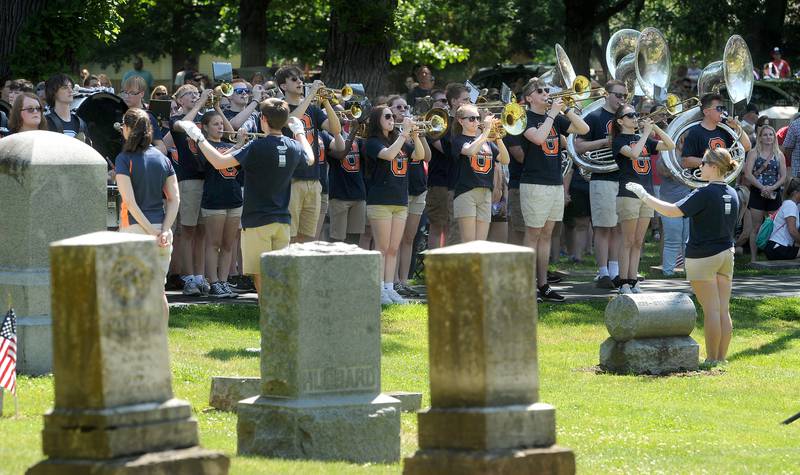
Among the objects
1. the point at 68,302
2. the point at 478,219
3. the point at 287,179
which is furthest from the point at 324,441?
the point at 478,219

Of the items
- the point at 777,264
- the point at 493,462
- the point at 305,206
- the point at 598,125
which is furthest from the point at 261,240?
the point at 777,264

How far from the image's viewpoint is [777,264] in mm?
19562

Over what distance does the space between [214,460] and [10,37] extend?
12376 millimetres

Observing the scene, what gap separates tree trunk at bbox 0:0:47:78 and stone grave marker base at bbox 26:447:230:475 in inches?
478

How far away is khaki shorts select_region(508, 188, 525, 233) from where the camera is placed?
1584cm

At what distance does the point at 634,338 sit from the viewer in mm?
11953

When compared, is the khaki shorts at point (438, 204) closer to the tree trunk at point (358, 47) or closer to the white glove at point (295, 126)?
the tree trunk at point (358, 47)

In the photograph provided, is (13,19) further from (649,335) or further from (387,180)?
(649,335)

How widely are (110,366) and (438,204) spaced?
33.6 feet

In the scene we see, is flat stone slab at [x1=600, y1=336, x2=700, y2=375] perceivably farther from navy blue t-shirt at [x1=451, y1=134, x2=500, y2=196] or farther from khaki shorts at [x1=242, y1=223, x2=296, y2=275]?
navy blue t-shirt at [x1=451, y1=134, x2=500, y2=196]

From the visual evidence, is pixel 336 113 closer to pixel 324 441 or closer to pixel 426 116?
pixel 426 116

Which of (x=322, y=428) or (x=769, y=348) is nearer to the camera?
(x=322, y=428)

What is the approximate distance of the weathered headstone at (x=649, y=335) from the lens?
11836 mm

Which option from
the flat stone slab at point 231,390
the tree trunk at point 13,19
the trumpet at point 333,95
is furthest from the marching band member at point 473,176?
the tree trunk at point 13,19
